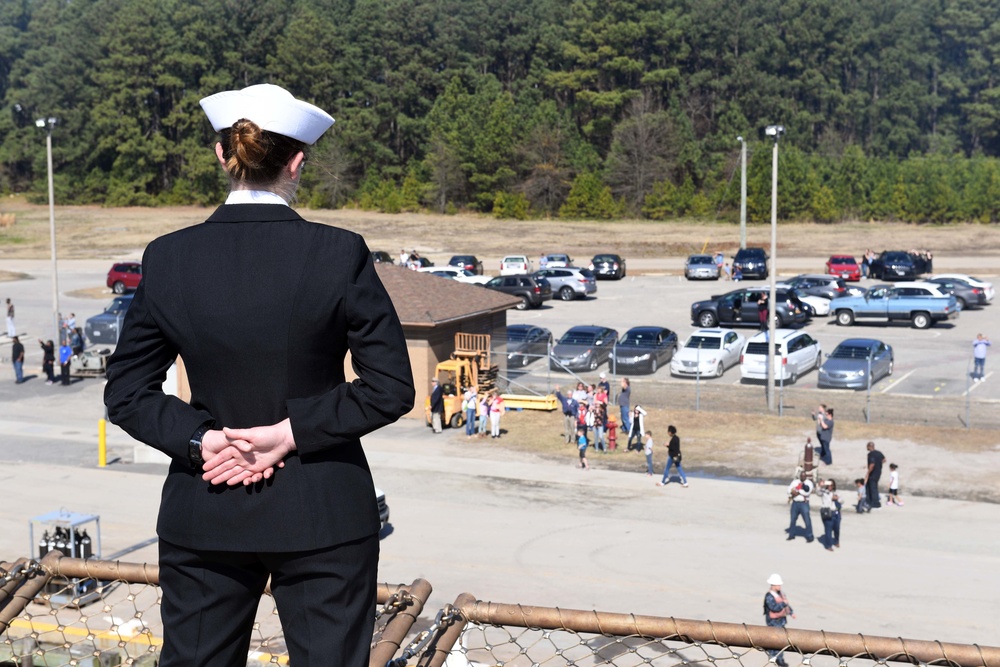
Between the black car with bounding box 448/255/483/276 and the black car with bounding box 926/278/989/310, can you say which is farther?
the black car with bounding box 448/255/483/276

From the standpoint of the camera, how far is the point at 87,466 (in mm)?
27109

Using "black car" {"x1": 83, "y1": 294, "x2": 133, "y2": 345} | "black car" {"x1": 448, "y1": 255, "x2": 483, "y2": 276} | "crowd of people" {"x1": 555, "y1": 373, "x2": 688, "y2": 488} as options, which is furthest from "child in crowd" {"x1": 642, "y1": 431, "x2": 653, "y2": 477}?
"black car" {"x1": 448, "y1": 255, "x2": 483, "y2": 276}

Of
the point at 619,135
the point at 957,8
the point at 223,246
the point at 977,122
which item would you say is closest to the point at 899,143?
the point at 977,122

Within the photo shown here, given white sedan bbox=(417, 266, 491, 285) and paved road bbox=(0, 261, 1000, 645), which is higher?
white sedan bbox=(417, 266, 491, 285)

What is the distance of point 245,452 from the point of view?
9.55 feet

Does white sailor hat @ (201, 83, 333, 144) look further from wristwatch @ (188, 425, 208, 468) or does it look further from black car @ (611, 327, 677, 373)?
black car @ (611, 327, 677, 373)

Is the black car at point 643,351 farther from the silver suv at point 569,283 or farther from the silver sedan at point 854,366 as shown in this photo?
the silver suv at point 569,283

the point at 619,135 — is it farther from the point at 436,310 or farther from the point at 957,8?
the point at 436,310

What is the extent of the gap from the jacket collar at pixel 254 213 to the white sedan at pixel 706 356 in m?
32.8

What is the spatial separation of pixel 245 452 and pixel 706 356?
3393 centimetres

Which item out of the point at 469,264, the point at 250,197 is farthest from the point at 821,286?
the point at 250,197

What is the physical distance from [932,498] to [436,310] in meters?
14.0

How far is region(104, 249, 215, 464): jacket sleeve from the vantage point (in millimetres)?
3025

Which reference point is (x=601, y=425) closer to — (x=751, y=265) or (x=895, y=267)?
(x=751, y=265)
